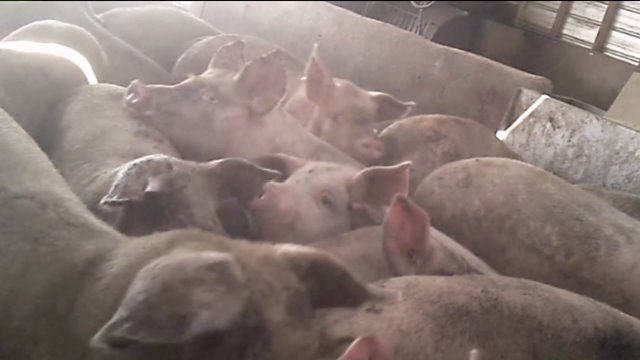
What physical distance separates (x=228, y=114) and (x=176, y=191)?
80cm

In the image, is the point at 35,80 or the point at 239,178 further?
the point at 35,80

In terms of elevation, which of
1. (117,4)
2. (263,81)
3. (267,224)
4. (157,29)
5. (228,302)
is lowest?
(117,4)

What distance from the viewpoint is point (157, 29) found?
4695 mm

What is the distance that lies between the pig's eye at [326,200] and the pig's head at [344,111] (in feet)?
2.35

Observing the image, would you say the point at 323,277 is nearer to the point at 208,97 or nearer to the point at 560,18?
the point at 208,97

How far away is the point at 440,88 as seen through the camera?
4238 mm

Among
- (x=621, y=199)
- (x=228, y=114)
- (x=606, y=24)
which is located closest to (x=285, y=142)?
(x=228, y=114)

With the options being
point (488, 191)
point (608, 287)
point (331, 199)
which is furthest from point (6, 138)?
point (608, 287)

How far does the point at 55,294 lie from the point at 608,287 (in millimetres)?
1525

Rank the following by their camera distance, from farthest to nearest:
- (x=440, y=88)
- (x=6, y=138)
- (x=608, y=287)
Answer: (x=440, y=88) → (x=608, y=287) → (x=6, y=138)

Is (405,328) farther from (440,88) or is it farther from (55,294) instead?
(440,88)

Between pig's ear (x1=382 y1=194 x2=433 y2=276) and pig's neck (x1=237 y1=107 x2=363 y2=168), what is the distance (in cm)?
95

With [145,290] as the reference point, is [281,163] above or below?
below

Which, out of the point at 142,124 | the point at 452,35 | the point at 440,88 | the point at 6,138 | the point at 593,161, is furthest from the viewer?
the point at 452,35
